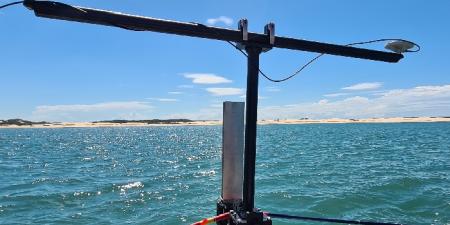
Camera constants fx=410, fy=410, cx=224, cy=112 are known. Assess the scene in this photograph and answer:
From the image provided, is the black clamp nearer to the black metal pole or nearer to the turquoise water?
the black metal pole

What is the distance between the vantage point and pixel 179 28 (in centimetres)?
452

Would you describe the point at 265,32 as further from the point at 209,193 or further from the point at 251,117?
the point at 209,193

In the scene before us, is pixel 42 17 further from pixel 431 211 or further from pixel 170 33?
pixel 431 211

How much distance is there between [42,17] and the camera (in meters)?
4.00

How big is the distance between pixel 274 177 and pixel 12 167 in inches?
941

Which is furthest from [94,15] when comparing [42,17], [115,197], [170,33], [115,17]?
[115,197]

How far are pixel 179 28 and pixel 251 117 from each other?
1.34 m

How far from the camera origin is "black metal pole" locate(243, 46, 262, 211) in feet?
16.1

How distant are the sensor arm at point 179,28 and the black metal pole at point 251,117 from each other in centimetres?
18

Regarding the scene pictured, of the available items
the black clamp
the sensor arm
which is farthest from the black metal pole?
the sensor arm

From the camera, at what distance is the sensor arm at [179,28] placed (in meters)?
3.96

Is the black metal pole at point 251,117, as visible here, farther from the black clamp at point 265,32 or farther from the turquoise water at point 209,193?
the turquoise water at point 209,193

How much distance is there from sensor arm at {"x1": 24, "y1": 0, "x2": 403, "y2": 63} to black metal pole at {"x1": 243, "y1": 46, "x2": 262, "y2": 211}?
0.59ft

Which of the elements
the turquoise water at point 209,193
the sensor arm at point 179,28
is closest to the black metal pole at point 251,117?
the sensor arm at point 179,28
